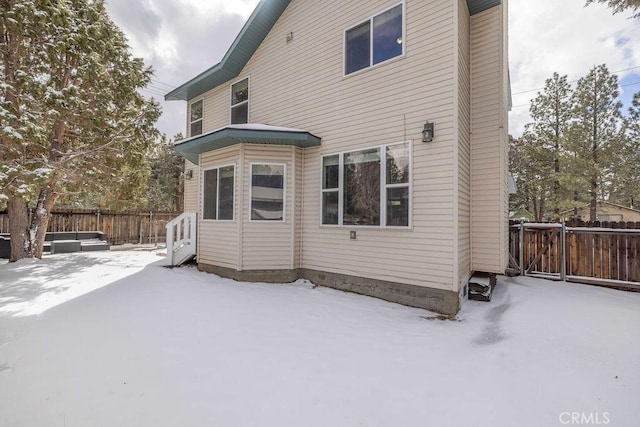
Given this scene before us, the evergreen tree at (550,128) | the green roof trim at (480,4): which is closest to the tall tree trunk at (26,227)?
the green roof trim at (480,4)

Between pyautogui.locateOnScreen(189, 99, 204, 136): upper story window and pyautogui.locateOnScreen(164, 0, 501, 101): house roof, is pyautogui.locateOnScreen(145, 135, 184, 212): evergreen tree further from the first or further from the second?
pyautogui.locateOnScreen(164, 0, 501, 101): house roof

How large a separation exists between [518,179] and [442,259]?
26.5 metres

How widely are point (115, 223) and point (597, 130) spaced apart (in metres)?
27.0

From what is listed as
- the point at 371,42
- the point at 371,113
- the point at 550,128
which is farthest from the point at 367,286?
the point at 550,128

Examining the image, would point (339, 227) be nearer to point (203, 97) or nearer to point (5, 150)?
point (203, 97)

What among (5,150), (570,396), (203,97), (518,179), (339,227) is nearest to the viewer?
(570,396)

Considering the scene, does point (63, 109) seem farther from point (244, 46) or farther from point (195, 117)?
point (244, 46)

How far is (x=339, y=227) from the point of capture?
6.44m

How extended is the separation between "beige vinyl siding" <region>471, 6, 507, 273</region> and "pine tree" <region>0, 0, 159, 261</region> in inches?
400

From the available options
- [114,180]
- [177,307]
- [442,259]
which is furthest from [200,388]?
[114,180]

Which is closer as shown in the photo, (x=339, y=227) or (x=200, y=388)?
(x=200, y=388)

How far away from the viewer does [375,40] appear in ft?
20.4

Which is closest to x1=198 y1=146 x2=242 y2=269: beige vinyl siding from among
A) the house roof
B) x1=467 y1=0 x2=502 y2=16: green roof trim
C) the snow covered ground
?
the snow covered ground

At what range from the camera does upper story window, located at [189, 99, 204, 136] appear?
10.5 metres
